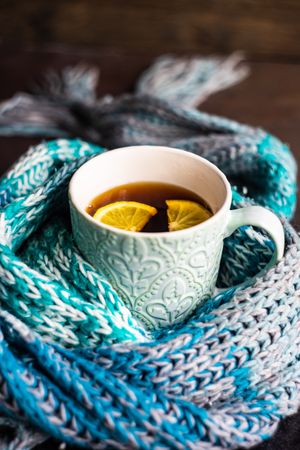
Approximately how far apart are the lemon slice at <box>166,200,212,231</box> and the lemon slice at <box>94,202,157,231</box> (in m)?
0.02

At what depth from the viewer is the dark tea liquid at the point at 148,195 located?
1.59 ft

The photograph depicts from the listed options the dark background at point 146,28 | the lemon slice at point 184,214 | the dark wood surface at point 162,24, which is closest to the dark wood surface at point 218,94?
the dark background at point 146,28

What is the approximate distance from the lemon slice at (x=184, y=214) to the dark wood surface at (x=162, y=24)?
0.86m

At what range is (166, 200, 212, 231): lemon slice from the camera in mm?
454

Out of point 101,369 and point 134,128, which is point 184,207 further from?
point 134,128

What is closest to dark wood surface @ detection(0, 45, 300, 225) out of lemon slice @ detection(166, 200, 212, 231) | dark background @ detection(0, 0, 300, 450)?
dark background @ detection(0, 0, 300, 450)

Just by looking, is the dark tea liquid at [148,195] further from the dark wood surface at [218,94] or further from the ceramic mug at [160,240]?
the dark wood surface at [218,94]

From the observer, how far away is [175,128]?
75cm

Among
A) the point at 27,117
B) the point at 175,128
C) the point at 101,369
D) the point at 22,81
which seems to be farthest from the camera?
Result: the point at 22,81

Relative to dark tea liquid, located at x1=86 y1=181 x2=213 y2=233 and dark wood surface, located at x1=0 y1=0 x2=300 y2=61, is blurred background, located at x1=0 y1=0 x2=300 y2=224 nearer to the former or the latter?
dark wood surface, located at x1=0 y1=0 x2=300 y2=61

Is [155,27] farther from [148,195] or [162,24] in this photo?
[148,195]

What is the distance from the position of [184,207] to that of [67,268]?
0.33 ft

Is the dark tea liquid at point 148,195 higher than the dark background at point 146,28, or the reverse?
the dark tea liquid at point 148,195

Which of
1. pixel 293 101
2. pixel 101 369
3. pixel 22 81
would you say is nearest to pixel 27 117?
pixel 22 81
